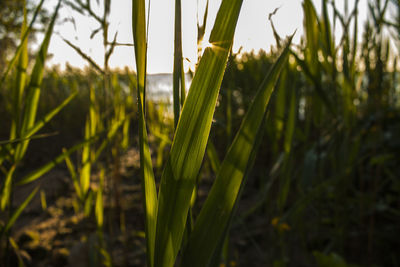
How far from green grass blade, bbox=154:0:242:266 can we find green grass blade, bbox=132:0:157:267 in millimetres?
16

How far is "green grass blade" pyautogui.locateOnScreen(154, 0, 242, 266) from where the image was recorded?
0.24 metres

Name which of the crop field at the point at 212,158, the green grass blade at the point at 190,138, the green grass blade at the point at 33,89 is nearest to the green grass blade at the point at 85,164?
the crop field at the point at 212,158

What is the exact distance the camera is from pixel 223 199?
27 centimetres

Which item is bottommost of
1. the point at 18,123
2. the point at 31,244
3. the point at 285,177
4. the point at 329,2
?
the point at 31,244

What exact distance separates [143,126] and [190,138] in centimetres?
4

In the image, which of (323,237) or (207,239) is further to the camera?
(323,237)

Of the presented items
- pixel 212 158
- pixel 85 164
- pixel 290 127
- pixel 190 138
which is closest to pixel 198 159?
pixel 190 138

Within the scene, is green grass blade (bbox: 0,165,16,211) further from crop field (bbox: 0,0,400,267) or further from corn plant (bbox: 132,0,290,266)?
corn plant (bbox: 132,0,290,266)

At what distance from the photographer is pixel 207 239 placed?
0.26 meters

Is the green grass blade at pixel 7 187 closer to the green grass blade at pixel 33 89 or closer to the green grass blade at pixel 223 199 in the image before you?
the green grass blade at pixel 33 89

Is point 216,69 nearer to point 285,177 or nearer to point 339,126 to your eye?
point 285,177

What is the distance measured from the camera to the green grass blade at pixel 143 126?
25 centimetres

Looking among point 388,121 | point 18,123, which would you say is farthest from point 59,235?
point 388,121

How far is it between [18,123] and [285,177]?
1.64 ft
